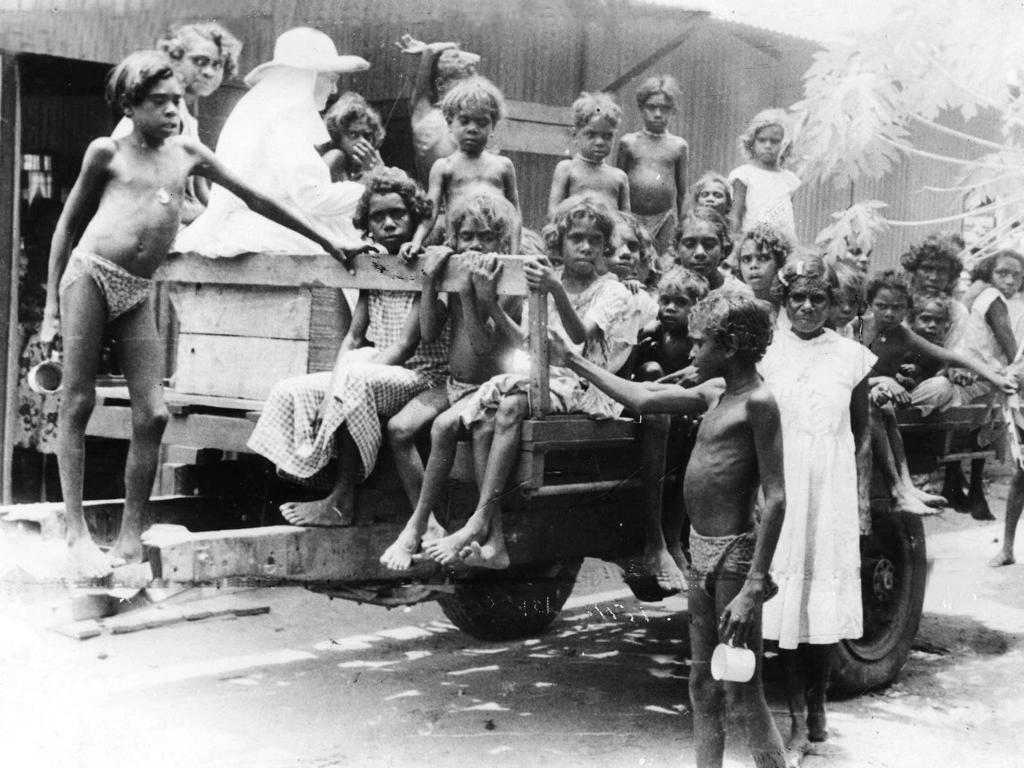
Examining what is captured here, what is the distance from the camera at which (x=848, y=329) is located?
5113 millimetres

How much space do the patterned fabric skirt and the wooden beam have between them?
2940 millimetres

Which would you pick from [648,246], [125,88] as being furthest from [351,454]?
[648,246]

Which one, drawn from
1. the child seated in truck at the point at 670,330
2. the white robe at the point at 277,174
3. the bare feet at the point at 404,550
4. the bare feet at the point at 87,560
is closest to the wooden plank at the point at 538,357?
the bare feet at the point at 404,550

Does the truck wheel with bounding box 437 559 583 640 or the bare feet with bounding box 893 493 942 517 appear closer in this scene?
the bare feet with bounding box 893 493 942 517

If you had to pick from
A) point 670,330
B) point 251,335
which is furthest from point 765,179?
point 251,335

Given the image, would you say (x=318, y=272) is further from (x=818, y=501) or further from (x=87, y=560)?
(x=818, y=501)

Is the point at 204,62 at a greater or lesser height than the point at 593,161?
greater

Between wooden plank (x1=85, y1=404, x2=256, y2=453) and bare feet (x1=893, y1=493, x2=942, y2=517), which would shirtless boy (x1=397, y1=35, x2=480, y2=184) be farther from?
bare feet (x1=893, y1=493, x2=942, y2=517)

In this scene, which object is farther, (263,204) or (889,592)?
(889,592)

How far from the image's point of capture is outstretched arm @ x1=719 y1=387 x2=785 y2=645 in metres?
3.39

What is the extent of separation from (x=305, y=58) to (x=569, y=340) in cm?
231

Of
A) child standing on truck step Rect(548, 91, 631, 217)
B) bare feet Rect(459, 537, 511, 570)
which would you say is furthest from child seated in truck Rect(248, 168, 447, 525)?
child standing on truck step Rect(548, 91, 631, 217)

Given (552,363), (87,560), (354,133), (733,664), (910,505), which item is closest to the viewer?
(733,664)

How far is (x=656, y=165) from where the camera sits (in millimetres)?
6688
